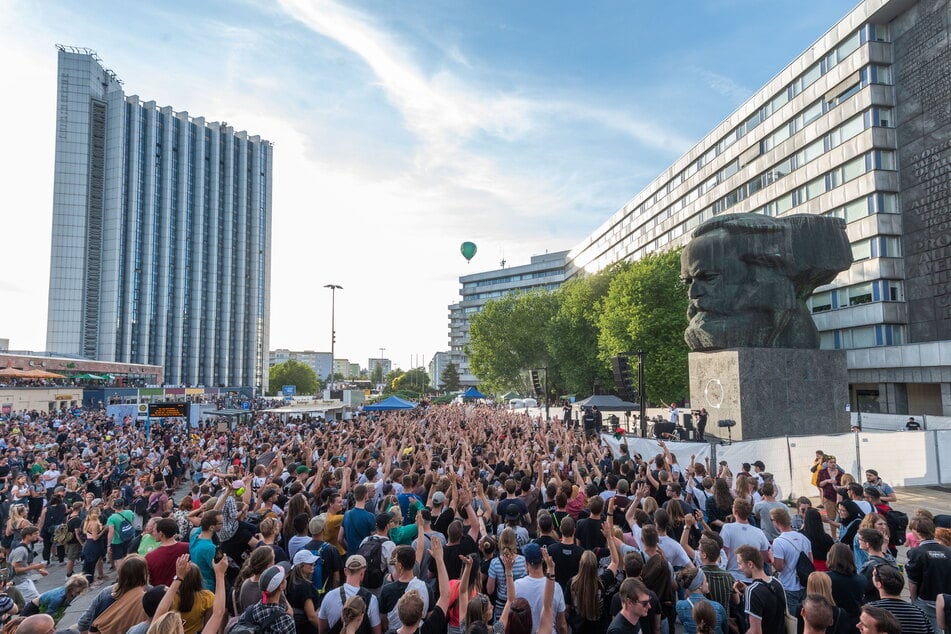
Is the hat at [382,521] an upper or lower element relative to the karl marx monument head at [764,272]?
lower

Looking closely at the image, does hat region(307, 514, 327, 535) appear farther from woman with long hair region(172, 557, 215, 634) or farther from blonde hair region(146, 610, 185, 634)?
blonde hair region(146, 610, 185, 634)

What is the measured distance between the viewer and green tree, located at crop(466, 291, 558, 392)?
168ft

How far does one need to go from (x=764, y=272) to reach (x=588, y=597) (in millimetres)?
18317

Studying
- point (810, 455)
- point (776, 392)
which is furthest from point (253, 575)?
point (776, 392)

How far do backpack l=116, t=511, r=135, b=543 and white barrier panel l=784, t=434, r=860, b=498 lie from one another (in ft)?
43.5

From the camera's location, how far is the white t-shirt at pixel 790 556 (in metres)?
5.13

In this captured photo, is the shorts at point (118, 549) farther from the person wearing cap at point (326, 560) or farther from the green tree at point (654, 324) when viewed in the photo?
the green tree at point (654, 324)

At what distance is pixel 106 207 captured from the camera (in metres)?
80.8

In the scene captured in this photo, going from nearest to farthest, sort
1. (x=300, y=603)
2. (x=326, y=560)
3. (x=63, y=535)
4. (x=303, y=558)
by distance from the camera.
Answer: (x=300, y=603) → (x=303, y=558) → (x=326, y=560) → (x=63, y=535)

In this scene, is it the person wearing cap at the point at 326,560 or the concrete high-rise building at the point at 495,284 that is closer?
the person wearing cap at the point at 326,560

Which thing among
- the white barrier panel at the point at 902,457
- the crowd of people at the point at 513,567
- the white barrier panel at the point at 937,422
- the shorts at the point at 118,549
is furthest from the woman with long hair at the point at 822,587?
the white barrier panel at the point at 937,422

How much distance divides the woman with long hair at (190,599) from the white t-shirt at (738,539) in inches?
185

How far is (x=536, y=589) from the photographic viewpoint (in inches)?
165

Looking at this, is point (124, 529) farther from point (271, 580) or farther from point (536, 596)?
point (536, 596)
